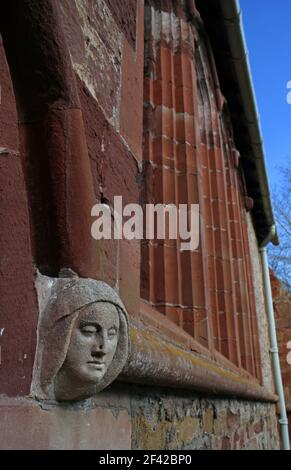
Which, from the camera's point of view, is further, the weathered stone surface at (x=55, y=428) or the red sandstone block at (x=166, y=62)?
the red sandstone block at (x=166, y=62)

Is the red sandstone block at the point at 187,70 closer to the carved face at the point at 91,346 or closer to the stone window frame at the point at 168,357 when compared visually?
the stone window frame at the point at 168,357

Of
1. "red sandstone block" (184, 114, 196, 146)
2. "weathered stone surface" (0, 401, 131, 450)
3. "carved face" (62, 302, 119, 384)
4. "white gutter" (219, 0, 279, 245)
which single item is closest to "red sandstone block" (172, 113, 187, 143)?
"red sandstone block" (184, 114, 196, 146)

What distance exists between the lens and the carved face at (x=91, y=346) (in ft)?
3.15

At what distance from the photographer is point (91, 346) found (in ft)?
3.23

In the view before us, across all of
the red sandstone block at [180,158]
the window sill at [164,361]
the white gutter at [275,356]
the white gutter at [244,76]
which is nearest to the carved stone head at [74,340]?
the window sill at [164,361]

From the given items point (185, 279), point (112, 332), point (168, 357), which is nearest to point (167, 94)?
point (185, 279)

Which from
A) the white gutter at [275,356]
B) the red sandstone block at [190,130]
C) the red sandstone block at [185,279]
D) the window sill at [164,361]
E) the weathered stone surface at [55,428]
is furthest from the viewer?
the white gutter at [275,356]

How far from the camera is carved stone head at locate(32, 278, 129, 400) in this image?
94 cm

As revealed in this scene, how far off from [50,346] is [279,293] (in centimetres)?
998

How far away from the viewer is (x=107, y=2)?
153 cm

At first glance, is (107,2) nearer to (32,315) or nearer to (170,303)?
(32,315)

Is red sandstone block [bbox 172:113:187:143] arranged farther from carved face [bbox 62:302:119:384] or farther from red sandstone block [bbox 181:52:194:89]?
carved face [bbox 62:302:119:384]

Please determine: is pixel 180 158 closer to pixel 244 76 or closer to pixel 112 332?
pixel 244 76

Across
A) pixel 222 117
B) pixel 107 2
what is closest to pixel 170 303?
pixel 107 2
